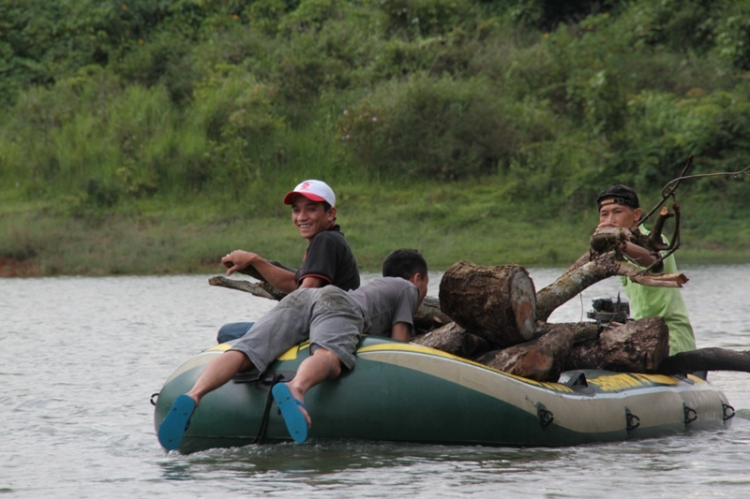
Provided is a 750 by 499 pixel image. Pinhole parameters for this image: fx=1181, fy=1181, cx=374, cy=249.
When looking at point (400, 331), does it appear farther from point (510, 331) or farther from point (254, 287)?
point (254, 287)

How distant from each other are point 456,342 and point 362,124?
16330mm

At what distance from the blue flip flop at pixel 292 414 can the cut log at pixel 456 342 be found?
4.40 ft

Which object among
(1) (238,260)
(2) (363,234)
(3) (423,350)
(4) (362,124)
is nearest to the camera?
(3) (423,350)

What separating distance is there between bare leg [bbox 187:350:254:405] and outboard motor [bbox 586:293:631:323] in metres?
2.71

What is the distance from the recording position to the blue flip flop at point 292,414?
19.1 feet

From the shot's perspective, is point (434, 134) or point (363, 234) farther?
point (434, 134)

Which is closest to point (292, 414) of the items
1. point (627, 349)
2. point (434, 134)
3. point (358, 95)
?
point (627, 349)

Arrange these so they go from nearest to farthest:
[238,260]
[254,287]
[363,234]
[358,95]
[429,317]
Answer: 1. [238,260]
2. [254,287]
3. [429,317]
4. [363,234]
5. [358,95]

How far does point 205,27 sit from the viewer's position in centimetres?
2814

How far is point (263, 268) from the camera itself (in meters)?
7.04

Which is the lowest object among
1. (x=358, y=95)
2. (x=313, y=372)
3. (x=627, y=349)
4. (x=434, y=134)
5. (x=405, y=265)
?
(x=627, y=349)

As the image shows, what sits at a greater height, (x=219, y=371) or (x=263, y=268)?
(x=263, y=268)

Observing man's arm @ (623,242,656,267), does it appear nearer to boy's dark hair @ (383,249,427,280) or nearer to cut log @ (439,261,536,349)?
cut log @ (439,261,536,349)

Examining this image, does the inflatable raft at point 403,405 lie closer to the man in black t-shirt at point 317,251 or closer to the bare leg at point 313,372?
the bare leg at point 313,372
